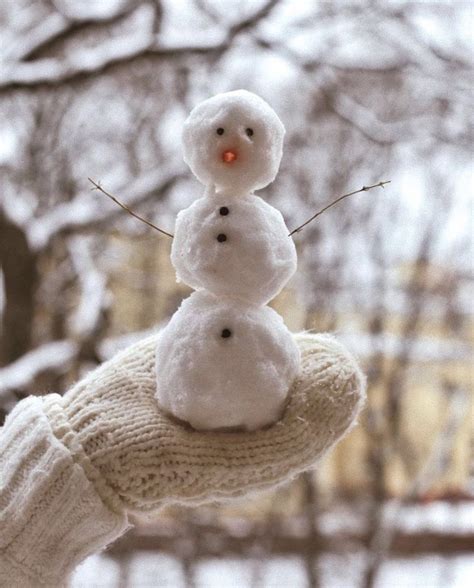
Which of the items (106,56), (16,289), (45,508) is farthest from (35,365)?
(45,508)

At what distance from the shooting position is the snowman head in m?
0.52

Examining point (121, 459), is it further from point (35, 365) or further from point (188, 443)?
point (35, 365)

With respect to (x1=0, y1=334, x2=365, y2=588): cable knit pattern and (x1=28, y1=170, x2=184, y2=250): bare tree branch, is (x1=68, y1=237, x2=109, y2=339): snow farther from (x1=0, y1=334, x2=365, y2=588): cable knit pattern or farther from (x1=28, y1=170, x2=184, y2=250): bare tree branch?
(x1=0, y1=334, x2=365, y2=588): cable knit pattern

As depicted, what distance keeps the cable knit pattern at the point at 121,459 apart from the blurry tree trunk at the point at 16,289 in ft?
2.81

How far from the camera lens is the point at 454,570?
2.01 m

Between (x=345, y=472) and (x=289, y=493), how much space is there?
14 centimetres

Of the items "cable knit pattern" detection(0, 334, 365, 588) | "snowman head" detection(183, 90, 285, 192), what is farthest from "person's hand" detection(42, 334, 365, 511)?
"snowman head" detection(183, 90, 285, 192)

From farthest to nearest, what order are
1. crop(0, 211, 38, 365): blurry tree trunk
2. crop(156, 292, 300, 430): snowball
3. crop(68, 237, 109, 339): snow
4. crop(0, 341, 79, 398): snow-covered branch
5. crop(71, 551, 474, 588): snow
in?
1. crop(71, 551, 474, 588): snow
2. crop(68, 237, 109, 339): snow
3. crop(0, 211, 38, 365): blurry tree trunk
4. crop(0, 341, 79, 398): snow-covered branch
5. crop(156, 292, 300, 430): snowball

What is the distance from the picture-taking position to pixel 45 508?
0.52 m

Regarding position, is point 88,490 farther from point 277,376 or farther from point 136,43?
point 136,43

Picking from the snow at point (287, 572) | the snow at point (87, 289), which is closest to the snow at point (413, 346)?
the snow at point (287, 572)

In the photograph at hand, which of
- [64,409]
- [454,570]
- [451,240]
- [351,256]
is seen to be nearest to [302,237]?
[351,256]

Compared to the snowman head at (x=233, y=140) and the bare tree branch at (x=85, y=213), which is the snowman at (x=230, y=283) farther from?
the bare tree branch at (x=85, y=213)

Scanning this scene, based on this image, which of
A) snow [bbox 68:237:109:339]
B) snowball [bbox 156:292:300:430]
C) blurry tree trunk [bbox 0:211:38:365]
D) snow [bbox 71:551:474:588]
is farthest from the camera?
snow [bbox 71:551:474:588]
